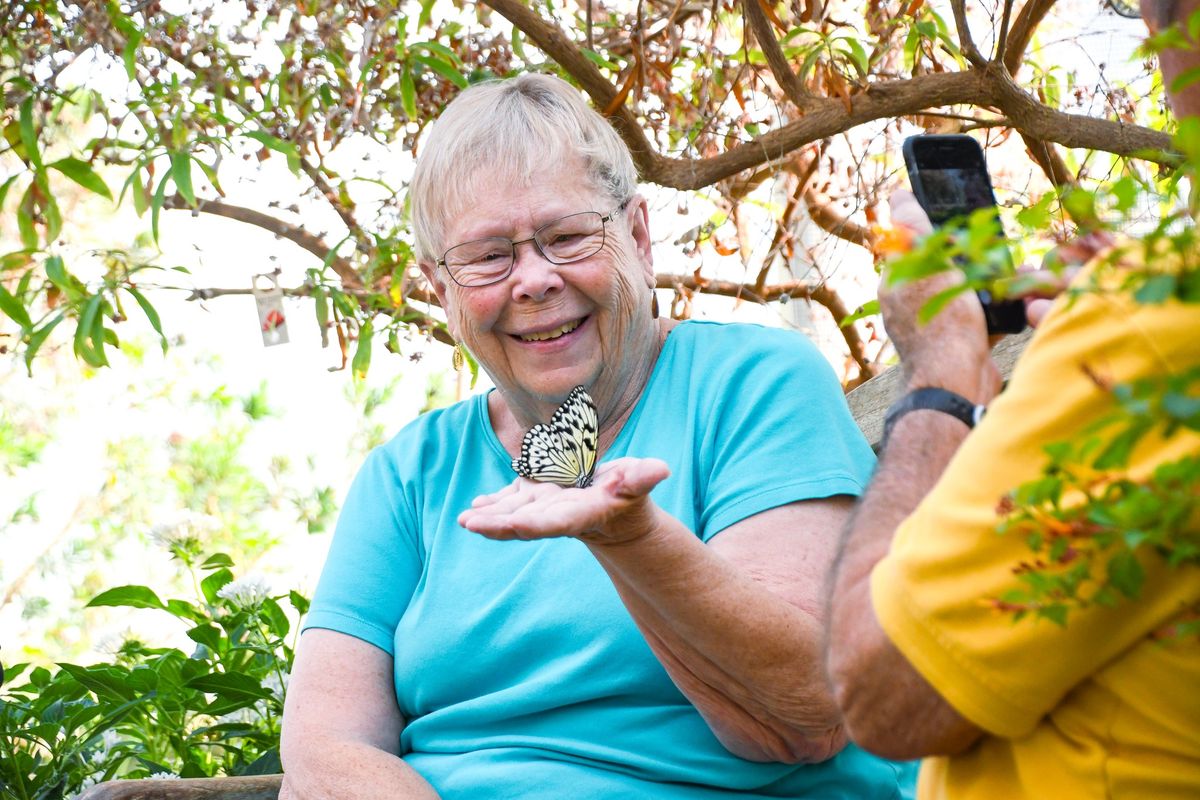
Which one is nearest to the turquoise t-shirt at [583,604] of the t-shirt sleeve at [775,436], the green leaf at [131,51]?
the t-shirt sleeve at [775,436]

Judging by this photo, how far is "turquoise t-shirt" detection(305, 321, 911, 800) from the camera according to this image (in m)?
1.73

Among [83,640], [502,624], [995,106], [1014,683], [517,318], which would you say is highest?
[995,106]

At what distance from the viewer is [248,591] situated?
103 inches

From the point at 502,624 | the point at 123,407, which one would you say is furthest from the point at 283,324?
the point at 123,407

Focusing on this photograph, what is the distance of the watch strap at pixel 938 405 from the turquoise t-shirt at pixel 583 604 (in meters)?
0.56

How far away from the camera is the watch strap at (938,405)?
113 cm

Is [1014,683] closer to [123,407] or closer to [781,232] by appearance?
[781,232]

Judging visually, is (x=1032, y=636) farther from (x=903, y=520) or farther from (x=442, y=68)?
(x=442, y=68)

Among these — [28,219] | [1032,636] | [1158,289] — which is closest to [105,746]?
[28,219]

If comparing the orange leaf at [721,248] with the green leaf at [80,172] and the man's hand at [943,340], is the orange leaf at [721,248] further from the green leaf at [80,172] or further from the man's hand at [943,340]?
the man's hand at [943,340]

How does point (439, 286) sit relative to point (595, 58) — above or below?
below

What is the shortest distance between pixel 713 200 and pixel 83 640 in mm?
4525

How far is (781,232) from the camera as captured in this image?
3.07 meters

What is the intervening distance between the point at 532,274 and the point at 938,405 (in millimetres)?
956
